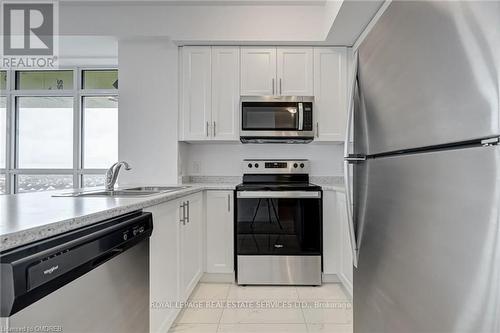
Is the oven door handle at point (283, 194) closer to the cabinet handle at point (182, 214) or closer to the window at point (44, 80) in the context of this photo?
the cabinet handle at point (182, 214)

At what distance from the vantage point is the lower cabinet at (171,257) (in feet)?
5.14

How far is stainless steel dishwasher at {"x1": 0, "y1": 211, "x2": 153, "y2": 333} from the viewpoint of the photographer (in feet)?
2.22

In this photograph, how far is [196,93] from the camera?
305 cm

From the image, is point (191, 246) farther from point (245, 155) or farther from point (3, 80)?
point (3, 80)

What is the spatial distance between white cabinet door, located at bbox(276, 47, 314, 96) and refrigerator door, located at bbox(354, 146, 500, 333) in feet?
6.42

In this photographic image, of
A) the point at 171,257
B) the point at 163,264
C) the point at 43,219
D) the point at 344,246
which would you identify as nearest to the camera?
the point at 43,219

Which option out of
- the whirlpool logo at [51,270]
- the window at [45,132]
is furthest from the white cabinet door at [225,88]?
the whirlpool logo at [51,270]

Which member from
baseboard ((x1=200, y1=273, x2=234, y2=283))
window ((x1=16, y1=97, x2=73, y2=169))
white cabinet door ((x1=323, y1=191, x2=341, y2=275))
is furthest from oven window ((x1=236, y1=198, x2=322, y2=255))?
window ((x1=16, y1=97, x2=73, y2=169))

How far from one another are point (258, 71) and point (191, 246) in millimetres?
1831

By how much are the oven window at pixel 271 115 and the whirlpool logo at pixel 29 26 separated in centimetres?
215

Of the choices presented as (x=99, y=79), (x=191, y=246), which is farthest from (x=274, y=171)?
(x=99, y=79)

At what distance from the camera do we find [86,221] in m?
0.93

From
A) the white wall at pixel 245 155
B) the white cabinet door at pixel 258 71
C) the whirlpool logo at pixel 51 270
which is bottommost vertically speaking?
the whirlpool logo at pixel 51 270

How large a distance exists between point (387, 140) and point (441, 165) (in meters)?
0.30
